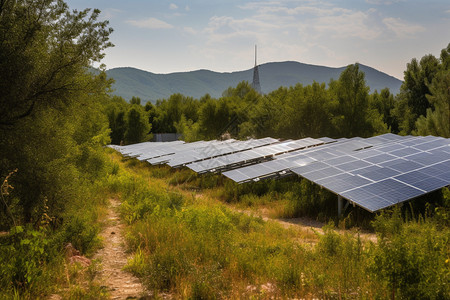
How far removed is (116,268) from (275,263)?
3.05 m

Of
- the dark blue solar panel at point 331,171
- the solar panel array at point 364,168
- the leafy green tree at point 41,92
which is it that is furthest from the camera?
the dark blue solar panel at point 331,171

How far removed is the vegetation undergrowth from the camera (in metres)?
3.54

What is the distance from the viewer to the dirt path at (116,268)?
187 inches

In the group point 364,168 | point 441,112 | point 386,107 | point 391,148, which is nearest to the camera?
point 364,168

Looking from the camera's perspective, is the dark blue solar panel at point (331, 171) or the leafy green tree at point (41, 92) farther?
the dark blue solar panel at point (331, 171)

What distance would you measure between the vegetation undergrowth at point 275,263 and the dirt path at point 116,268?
21cm

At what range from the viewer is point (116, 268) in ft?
19.2

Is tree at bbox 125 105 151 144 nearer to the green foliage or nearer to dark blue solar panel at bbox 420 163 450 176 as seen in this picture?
dark blue solar panel at bbox 420 163 450 176

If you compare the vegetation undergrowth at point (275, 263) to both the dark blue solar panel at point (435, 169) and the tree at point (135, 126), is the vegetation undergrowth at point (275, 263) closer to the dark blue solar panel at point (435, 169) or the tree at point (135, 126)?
the dark blue solar panel at point (435, 169)

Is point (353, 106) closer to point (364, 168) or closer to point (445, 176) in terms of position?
point (364, 168)

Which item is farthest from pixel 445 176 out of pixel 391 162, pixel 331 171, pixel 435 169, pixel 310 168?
pixel 310 168

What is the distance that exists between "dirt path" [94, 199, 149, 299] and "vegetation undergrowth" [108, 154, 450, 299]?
0.21 meters

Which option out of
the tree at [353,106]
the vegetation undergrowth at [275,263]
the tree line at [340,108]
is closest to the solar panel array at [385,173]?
the vegetation undergrowth at [275,263]

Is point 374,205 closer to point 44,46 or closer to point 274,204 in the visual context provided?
point 274,204
